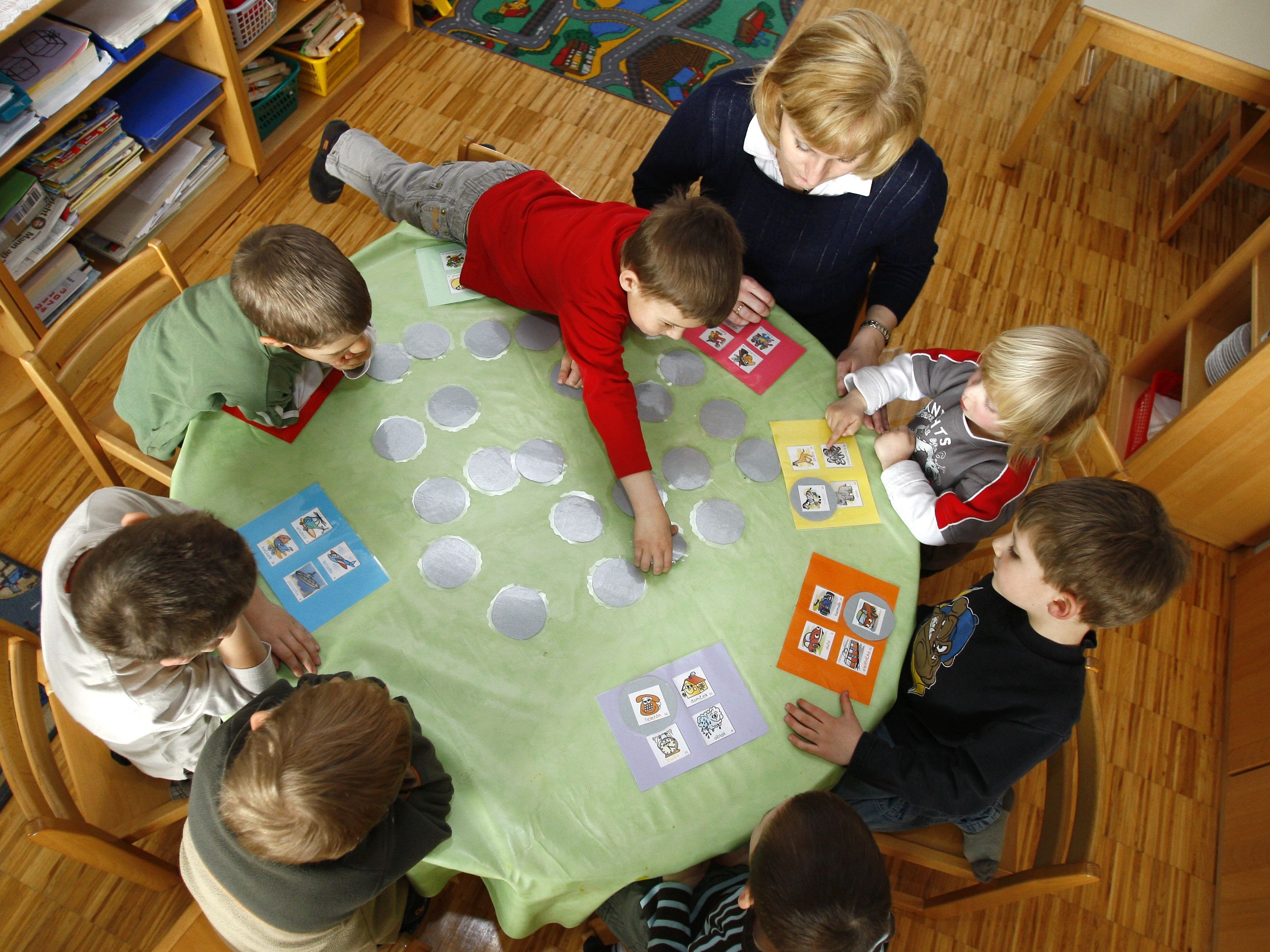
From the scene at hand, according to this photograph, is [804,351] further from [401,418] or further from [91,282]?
[91,282]

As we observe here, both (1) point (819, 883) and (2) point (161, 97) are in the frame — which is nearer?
(1) point (819, 883)

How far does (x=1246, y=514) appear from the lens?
2.57m

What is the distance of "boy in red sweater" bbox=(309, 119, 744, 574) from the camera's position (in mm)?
1512

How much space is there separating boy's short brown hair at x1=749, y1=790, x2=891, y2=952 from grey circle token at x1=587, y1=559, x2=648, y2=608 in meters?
0.45

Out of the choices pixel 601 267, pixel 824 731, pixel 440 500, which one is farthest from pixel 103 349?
pixel 824 731

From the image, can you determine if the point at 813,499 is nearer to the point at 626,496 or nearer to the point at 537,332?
the point at 626,496

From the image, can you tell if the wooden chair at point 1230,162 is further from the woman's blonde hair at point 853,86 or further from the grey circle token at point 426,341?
the grey circle token at point 426,341

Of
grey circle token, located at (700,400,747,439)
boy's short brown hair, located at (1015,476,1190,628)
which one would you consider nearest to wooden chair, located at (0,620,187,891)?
grey circle token, located at (700,400,747,439)

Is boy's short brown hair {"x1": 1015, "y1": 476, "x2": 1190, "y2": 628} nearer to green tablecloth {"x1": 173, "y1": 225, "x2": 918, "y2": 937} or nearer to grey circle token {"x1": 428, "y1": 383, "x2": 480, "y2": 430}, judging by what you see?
green tablecloth {"x1": 173, "y1": 225, "x2": 918, "y2": 937}

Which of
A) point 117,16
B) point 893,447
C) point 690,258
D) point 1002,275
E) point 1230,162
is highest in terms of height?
point 117,16

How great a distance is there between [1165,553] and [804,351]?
82 centimetres

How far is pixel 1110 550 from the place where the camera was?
4.52ft

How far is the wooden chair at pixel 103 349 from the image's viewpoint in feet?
5.11

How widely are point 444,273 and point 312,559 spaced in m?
0.74
